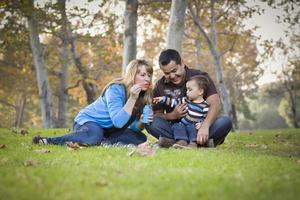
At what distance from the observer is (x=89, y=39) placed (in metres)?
25.8

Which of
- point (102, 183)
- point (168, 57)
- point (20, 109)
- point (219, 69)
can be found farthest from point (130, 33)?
point (20, 109)

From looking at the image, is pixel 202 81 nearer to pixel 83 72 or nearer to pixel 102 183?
pixel 102 183

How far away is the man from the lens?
272 inches

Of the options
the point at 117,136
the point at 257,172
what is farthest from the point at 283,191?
the point at 117,136

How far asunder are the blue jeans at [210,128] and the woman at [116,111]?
7.6 inches

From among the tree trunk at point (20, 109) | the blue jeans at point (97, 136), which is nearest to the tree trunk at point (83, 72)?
the tree trunk at point (20, 109)

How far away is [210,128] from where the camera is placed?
7062mm

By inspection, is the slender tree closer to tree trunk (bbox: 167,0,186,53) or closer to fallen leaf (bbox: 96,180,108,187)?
tree trunk (bbox: 167,0,186,53)

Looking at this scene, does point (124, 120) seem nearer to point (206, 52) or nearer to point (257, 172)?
point (257, 172)

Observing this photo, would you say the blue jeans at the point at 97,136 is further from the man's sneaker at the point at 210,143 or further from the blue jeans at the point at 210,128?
the man's sneaker at the point at 210,143

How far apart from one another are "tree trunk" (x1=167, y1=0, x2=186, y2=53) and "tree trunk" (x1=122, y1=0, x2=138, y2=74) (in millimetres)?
2777

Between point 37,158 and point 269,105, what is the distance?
2661 inches

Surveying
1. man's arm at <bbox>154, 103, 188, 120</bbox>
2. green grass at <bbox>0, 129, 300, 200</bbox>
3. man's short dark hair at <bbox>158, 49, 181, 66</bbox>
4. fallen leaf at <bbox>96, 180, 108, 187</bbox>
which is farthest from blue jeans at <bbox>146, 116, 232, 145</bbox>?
fallen leaf at <bbox>96, 180, 108, 187</bbox>

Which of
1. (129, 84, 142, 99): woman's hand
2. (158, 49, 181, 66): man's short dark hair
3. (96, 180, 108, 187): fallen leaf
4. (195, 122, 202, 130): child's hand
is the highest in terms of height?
(158, 49, 181, 66): man's short dark hair
